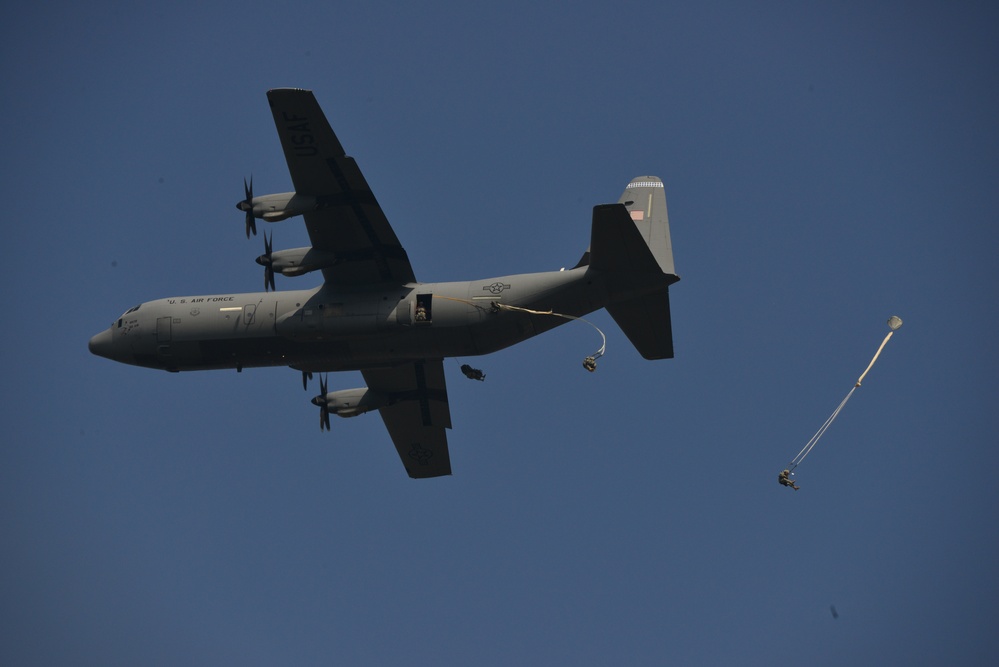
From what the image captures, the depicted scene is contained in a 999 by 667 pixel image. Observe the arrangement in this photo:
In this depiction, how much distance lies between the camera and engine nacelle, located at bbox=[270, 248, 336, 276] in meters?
33.9

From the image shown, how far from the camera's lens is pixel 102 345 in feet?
119

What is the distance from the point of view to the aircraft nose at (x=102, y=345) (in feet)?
118

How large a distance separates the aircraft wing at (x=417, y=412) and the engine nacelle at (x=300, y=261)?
4.90m

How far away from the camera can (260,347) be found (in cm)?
3450

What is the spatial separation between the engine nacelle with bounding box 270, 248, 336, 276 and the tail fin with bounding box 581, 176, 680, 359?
299 inches

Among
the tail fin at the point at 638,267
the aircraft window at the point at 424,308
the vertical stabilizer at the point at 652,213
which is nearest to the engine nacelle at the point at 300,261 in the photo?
the aircraft window at the point at 424,308

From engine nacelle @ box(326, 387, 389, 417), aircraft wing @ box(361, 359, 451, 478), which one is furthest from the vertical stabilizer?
engine nacelle @ box(326, 387, 389, 417)

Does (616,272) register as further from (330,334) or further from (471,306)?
(330,334)

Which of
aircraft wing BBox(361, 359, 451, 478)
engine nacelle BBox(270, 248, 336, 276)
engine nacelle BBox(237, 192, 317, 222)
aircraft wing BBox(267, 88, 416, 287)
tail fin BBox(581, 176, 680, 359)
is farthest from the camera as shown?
aircraft wing BBox(361, 359, 451, 478)

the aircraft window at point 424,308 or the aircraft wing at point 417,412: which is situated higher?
the aircraft window at point 424,308

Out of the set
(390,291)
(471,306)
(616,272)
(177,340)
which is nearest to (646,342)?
(616,272)

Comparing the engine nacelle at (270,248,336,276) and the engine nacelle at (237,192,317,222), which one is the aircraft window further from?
the engine nacelle at (237,192,317,222)

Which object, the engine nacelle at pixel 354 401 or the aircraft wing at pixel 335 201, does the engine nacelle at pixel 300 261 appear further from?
the engine nacelle at pixel 354 401

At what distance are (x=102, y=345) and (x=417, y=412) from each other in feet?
34.0
